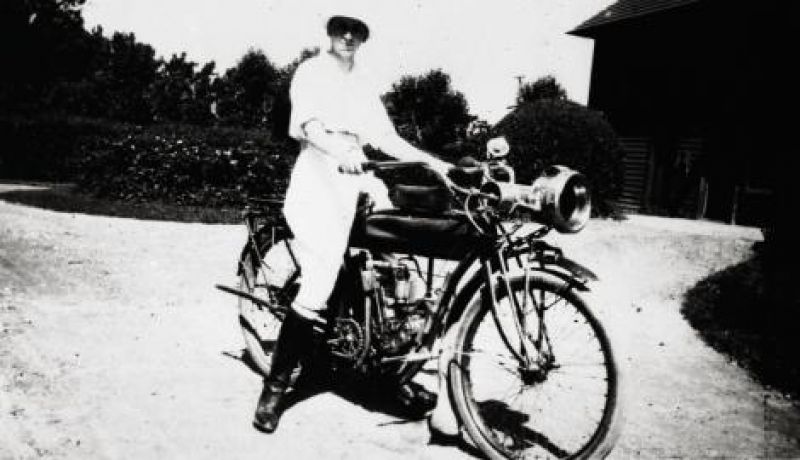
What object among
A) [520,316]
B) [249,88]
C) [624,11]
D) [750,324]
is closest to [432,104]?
[624,11]

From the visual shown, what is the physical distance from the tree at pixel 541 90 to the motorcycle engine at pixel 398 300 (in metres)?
51.2

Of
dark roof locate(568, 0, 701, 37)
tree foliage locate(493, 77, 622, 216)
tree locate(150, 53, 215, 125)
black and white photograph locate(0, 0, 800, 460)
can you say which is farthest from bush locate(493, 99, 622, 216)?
tree locate(150, 53, 215, 125)

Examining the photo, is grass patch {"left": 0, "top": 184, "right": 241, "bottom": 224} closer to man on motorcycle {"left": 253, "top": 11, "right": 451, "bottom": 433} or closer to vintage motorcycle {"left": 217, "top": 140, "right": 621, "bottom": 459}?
vintage motorcycle {"left": 217, "top": 140, "right": 621, "bottom": 459}

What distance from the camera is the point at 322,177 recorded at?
353 cm

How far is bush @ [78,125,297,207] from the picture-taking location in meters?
14.2

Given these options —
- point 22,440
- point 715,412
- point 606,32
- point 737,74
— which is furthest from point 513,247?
point 606,32

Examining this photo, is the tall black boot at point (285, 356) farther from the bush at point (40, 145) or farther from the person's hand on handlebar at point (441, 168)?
the bush at point (40, 145)

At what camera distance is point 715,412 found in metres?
4.16

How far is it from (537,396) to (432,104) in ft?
120

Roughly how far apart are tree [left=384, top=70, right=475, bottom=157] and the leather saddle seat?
35660 mm

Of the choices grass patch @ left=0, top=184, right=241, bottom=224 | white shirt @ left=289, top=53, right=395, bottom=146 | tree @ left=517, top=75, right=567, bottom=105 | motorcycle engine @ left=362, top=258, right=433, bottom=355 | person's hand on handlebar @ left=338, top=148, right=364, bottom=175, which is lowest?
grass patch @ left=0, top=184, right=241, bottom=224

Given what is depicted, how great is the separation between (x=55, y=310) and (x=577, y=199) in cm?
429

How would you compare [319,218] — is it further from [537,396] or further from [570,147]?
[570,147]

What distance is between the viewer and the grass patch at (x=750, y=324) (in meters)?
4.95
